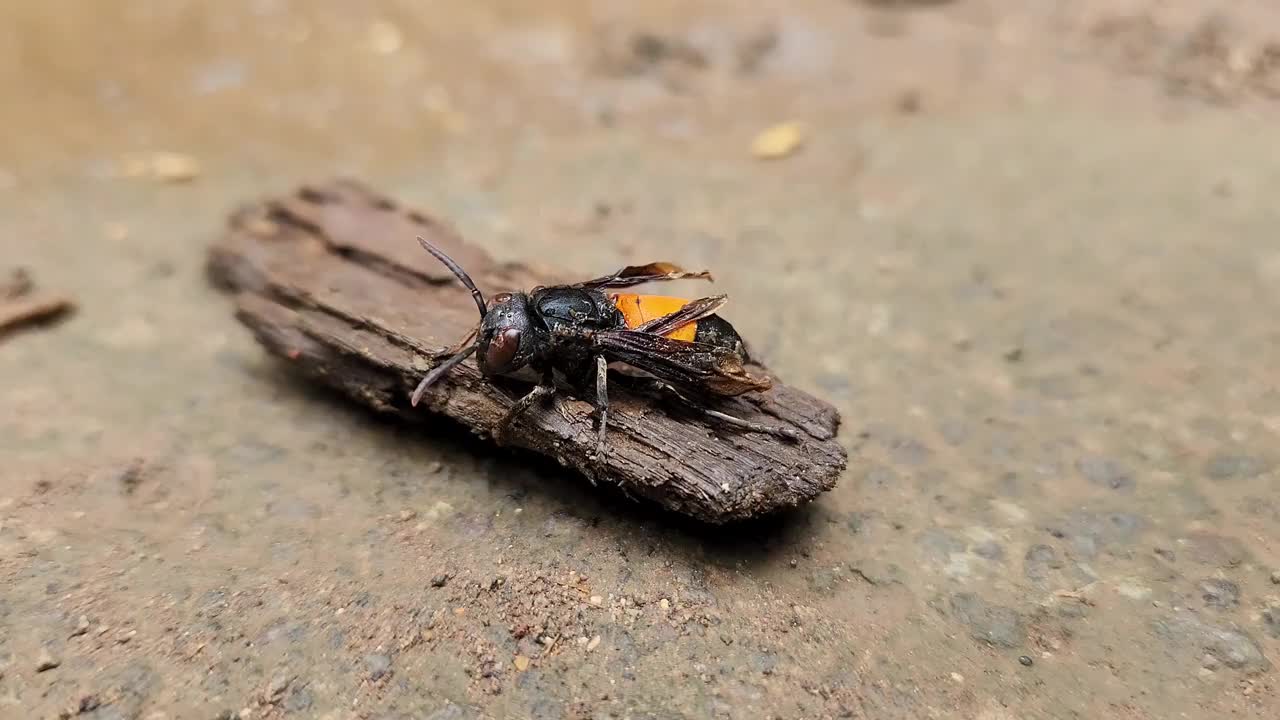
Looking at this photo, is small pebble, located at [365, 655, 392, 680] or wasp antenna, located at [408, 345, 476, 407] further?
wasp antenna, located at [408, 345, 476, 407]

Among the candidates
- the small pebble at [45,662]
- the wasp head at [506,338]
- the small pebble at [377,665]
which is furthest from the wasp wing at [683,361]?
the small pebble at [45,662]

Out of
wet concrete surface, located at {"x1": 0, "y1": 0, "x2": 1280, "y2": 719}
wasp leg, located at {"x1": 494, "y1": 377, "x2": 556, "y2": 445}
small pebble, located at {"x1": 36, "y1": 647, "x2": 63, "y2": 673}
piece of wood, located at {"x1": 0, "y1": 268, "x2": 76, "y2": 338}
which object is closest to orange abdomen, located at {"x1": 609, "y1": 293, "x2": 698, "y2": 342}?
wasp leg, located at {"x1": 494, "y1": 377, "x2": 556, "y2": 445}

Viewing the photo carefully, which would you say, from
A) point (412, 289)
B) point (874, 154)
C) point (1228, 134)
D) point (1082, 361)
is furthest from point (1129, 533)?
point (1228, 134)

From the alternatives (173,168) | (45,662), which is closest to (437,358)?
(45,662)

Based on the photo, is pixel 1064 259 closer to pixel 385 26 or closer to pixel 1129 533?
pixel 1129 533

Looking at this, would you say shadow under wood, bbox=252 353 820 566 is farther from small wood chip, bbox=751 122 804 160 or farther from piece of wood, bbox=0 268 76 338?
small wood chip, bbox=751 122 804 160

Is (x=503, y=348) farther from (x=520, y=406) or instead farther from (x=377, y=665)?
(x=377, y=665)

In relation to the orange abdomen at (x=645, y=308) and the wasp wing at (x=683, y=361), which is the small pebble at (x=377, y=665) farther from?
the orange abdomen at (x=645, y=308)
